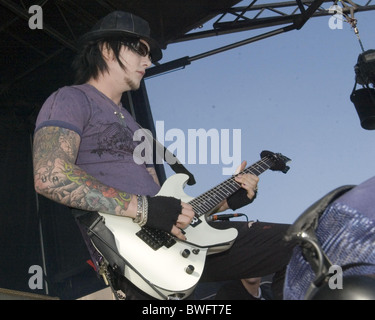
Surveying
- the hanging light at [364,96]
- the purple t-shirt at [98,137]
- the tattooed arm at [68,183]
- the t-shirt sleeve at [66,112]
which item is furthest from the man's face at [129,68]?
the hanging light at [364,96]

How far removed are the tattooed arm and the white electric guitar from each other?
8 cm

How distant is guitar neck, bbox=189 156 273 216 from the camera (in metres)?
2.56

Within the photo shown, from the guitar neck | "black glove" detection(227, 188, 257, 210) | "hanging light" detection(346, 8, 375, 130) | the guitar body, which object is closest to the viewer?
the guitar body

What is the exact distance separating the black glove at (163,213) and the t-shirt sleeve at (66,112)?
21.4 inches

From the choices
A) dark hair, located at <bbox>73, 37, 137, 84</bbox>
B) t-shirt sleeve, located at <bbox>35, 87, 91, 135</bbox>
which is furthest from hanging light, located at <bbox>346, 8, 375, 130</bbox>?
t-shirt sleeve, located at <bbox>35, 87, 91, 135</bbox>

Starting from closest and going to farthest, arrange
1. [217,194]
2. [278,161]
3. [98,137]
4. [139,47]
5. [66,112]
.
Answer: [66,112]
[98,137]
[217,194]
[139,47]
[278,161]

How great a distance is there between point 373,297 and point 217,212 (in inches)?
74.4

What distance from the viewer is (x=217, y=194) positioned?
8.90ft

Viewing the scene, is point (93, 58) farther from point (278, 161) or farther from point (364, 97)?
point (364, 97)

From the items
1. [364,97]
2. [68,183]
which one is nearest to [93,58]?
[68,183]

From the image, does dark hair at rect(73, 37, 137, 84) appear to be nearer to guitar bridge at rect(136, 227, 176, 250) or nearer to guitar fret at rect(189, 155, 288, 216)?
guitar fret at rect(189, 155, 288, 216)

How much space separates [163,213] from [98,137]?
23.7 inches

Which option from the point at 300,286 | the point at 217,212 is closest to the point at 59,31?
the point at 217,212

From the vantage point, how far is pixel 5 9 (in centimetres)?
601
